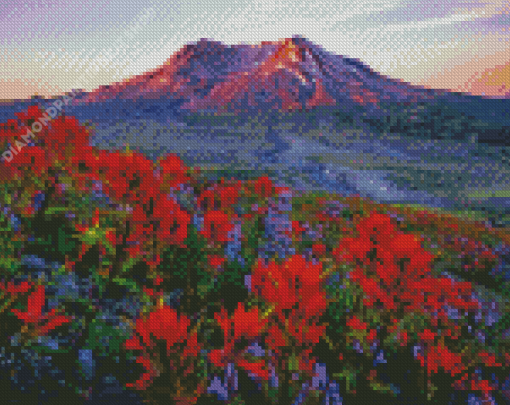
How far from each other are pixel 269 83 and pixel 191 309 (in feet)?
480

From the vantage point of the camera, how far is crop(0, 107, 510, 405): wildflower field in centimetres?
407

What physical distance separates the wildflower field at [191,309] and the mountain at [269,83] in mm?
118810

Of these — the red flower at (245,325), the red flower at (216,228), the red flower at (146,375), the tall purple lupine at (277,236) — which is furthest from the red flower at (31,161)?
the tall purple lupine at (277,236)

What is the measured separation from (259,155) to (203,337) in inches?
1937

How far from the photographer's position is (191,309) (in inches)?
223

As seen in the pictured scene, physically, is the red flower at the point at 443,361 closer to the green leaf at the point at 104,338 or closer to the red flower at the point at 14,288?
the green leaf at the point at 104,338

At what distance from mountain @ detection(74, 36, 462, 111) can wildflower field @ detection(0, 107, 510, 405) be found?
119m

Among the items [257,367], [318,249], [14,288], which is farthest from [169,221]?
[318,249]

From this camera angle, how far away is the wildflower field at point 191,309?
13.4 ft

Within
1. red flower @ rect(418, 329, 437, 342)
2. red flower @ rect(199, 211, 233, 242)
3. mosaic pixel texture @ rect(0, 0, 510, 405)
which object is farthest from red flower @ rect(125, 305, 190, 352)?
red flower @ rect(418, 329, 437, 342)

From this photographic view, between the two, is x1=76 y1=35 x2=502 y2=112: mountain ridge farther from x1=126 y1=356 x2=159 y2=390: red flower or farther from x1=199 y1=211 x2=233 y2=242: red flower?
x1=126 y1=356 x2=159 y2=390: red flower

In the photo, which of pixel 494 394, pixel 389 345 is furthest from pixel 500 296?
pixel 389 345

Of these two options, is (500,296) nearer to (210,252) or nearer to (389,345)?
(389,345)

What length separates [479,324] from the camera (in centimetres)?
736
